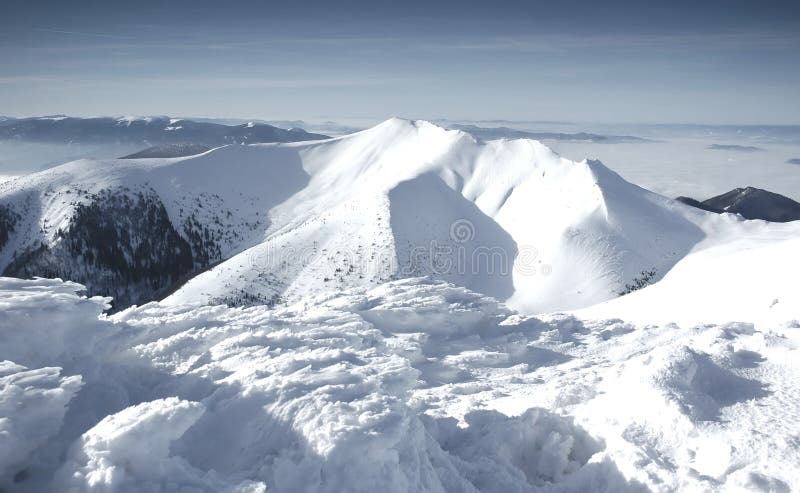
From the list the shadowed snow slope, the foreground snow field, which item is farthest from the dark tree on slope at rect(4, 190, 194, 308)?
the foreground snow field

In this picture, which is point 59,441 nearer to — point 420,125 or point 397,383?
point 397,383

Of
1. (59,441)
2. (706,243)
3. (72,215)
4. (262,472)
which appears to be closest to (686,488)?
(262,472)

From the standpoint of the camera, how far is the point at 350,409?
9.30m

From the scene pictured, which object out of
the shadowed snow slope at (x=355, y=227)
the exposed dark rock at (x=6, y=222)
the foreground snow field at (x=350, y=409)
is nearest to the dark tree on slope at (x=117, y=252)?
the shadowed snow slope at (x=355, y=227)

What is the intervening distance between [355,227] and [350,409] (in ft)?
215

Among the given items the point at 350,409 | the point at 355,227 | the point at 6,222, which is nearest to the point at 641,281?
the point at 355,227

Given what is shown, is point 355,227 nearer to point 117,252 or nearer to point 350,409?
point 117,252

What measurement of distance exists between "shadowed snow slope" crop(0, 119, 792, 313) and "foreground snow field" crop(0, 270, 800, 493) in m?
44.6

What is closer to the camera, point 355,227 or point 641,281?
point 641,281

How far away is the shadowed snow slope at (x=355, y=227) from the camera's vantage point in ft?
212

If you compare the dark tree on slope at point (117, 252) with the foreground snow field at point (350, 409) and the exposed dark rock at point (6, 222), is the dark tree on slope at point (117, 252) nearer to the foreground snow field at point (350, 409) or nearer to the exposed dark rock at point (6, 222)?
the exposed dark rock at point (6, 222)

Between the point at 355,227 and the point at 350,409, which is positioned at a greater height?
the point at 350,409

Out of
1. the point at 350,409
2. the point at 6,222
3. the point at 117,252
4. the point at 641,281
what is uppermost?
the point at 350,409

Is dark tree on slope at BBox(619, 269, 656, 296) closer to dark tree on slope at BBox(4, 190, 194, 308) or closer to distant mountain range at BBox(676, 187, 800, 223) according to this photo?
dark tree on slope at BBox(4, 190, 194, 308)
